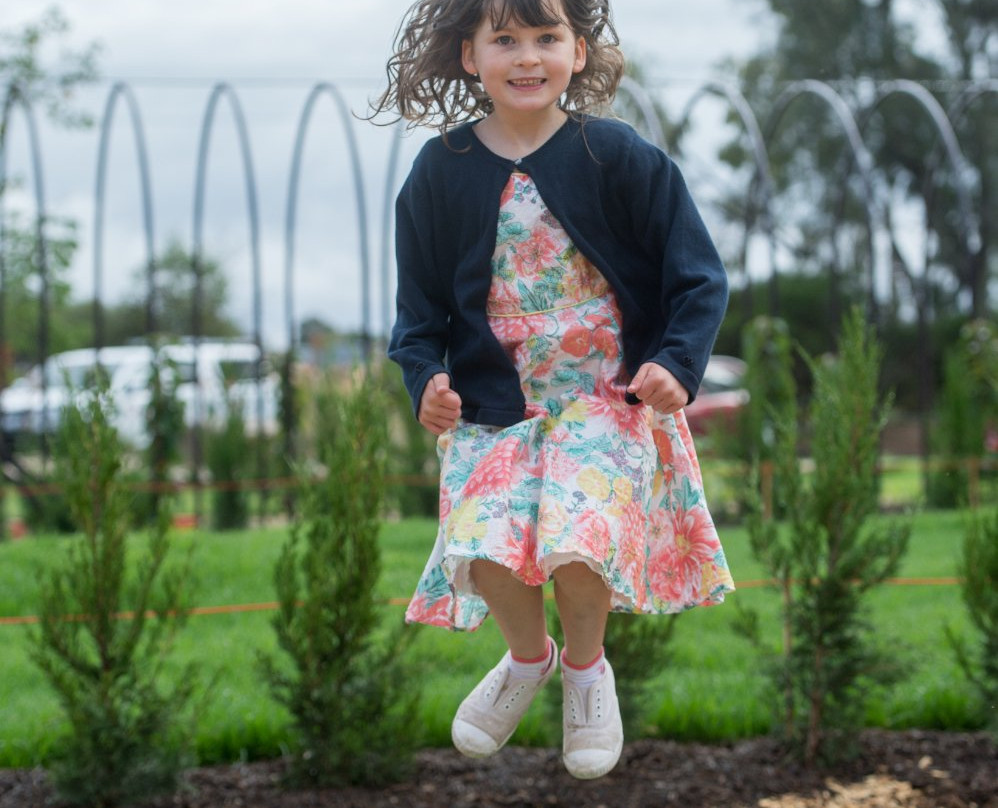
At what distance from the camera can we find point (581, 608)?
2762 millimetres

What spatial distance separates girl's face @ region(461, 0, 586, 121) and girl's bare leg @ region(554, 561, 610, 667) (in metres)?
0.93

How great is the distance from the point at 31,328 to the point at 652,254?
11.9 meters

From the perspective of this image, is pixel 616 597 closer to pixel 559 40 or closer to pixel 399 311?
pixel 399 311

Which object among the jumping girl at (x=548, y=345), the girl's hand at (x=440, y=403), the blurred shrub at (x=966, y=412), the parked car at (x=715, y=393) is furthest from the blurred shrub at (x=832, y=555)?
the parked car at (x=715, y=393)

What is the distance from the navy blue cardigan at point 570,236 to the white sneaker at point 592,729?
2.03ft

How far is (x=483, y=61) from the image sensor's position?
8.71 feet

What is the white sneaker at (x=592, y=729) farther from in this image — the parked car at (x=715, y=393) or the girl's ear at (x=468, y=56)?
the parked car at (x=715, y=393)

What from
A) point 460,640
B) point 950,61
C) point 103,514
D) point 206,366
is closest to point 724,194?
Answer: point 950,61

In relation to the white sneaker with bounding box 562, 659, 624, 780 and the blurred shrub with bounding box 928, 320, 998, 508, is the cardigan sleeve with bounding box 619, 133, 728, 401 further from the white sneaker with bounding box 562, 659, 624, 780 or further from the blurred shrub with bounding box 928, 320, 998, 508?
the blurred shrub with bounding box 928, 320, 998, 508

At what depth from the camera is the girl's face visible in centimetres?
262

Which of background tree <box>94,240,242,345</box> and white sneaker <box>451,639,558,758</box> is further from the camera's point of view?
background tree <box>94,240,242,345</box>

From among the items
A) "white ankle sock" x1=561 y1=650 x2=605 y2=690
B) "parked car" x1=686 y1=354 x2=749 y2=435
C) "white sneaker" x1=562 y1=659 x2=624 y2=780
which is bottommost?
"parked car" x1=686 y1=354 x2=749 y2=435

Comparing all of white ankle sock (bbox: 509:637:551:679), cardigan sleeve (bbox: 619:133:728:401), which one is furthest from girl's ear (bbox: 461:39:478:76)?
→ white ankle sock (bbox: 509:637:551:679)

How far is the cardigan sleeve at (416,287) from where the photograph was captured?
279cm
